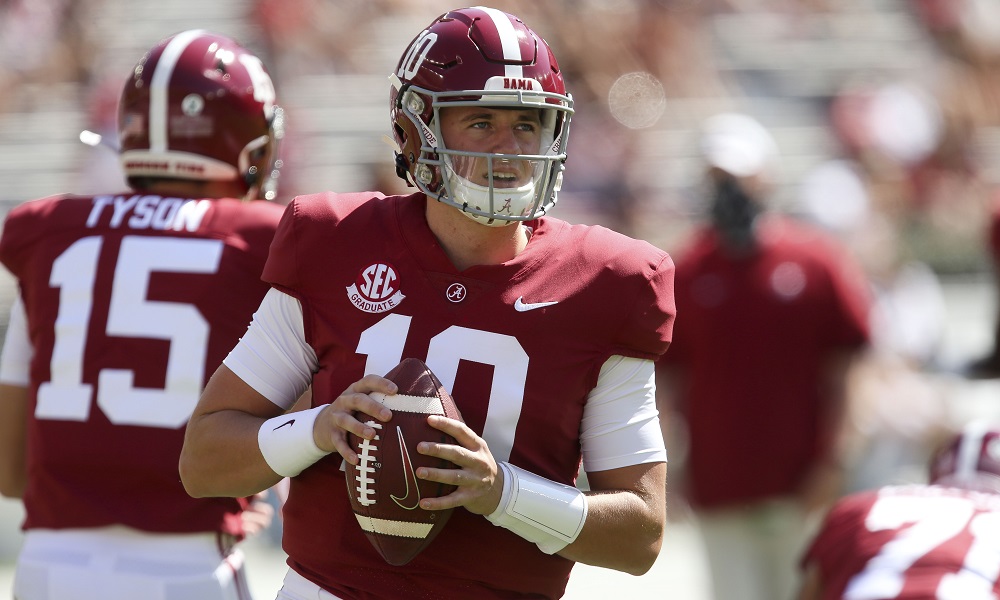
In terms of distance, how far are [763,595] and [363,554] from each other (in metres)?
3.54

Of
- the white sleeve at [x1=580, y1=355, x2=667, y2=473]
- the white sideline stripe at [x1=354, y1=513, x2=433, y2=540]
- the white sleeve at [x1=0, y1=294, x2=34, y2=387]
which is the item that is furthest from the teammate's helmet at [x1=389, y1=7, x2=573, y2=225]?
the white sleeve at [x1=0, y1=294, x2=34, y2=387]

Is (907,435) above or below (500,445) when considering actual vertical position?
below

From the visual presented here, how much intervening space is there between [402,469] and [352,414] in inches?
5.2

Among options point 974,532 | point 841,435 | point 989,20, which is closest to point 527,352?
point 974,532

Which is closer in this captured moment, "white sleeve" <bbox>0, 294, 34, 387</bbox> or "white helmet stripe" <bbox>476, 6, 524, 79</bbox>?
"white helmet stripe" <bbox>476, 6, 524, 79</bbox>

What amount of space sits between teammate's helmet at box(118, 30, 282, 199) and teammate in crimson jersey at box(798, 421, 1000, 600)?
1.75m

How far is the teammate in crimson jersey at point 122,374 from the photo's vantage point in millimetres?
2977

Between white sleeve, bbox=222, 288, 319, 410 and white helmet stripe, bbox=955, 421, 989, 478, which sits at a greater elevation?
white sleeve, bbox=222, 288, 319, 410

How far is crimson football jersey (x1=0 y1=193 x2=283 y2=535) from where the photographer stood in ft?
9.78

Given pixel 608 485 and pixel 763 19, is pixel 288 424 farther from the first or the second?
pixel 763 19

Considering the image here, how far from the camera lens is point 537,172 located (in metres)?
2.41

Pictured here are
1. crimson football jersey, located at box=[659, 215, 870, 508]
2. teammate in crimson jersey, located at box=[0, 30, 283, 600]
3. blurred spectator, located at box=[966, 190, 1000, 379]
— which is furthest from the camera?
blurred spectator, located at box=[966, 190, 1000, 379]

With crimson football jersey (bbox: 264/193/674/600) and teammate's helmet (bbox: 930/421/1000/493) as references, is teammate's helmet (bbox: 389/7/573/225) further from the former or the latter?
teammate's helmet (bbox: 930/421/1000/493)

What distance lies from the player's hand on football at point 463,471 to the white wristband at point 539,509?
0.03m
